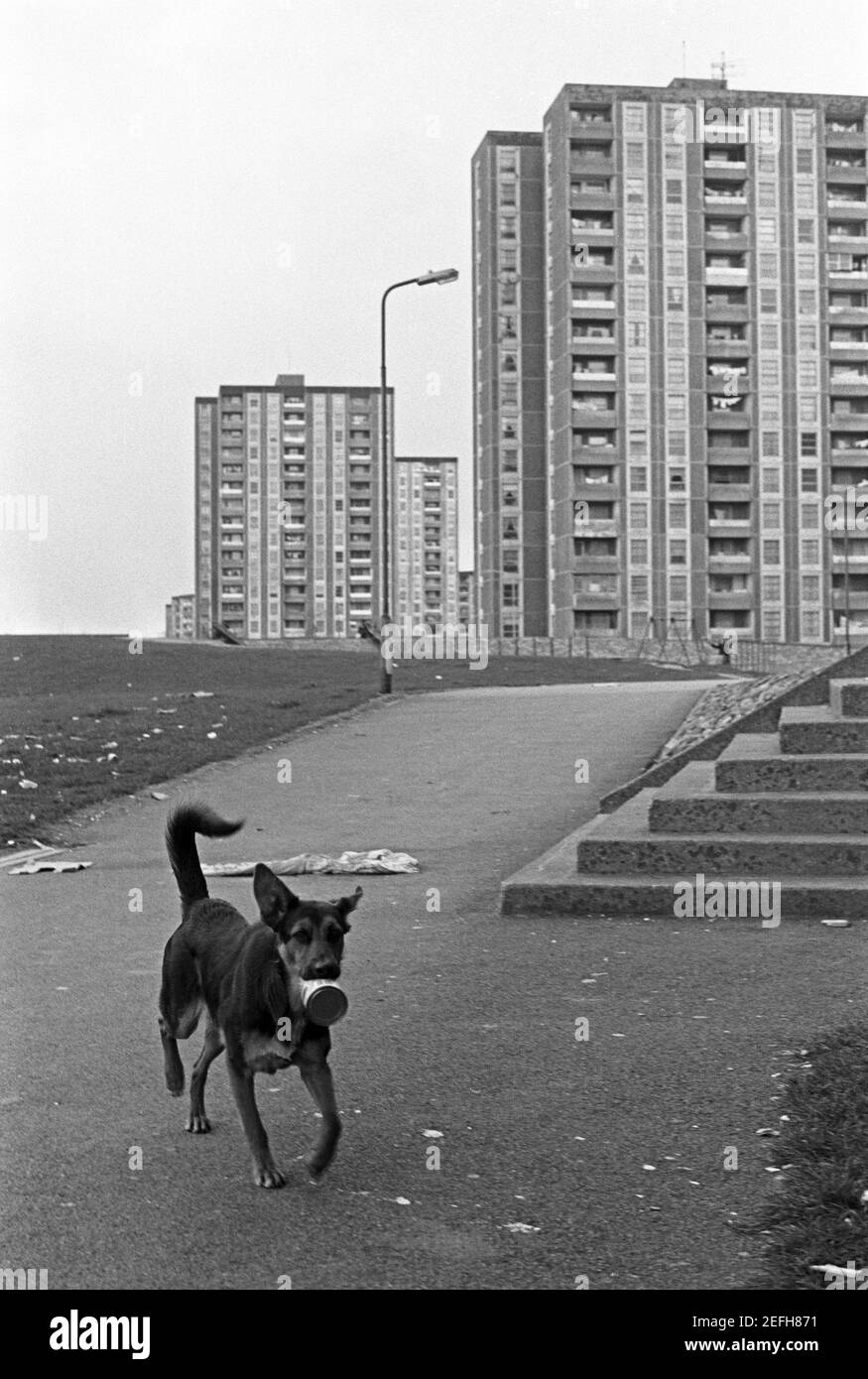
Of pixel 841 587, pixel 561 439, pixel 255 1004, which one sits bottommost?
pixel 255 1004

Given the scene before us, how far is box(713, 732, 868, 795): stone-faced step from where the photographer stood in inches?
379

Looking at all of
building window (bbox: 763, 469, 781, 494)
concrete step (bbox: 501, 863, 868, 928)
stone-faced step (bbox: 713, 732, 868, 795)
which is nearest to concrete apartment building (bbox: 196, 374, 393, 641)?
building window (bbox: 763, 469, 781, 494)

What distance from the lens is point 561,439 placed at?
96.5m

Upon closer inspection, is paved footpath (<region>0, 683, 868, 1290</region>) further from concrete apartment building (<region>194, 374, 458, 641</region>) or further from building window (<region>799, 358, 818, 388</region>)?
concrete apartment building (<region>194, 374, 458, 641</region>)

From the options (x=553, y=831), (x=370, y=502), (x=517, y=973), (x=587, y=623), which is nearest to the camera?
(x=517, y=973)

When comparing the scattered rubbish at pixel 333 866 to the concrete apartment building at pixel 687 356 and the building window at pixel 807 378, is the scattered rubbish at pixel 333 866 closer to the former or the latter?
the concrete apartment building at pixel 687 356

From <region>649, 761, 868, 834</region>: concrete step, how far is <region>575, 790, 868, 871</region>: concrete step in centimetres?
13

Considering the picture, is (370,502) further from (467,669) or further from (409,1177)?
(409,1177)

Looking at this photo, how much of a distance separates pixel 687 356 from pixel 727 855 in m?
91.4

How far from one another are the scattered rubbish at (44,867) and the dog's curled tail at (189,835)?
240 inches

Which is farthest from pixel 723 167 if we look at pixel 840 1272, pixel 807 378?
pixel 840 1272

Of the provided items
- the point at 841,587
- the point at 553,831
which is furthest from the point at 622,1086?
the point at 841,587

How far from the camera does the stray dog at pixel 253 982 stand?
3.79 m
